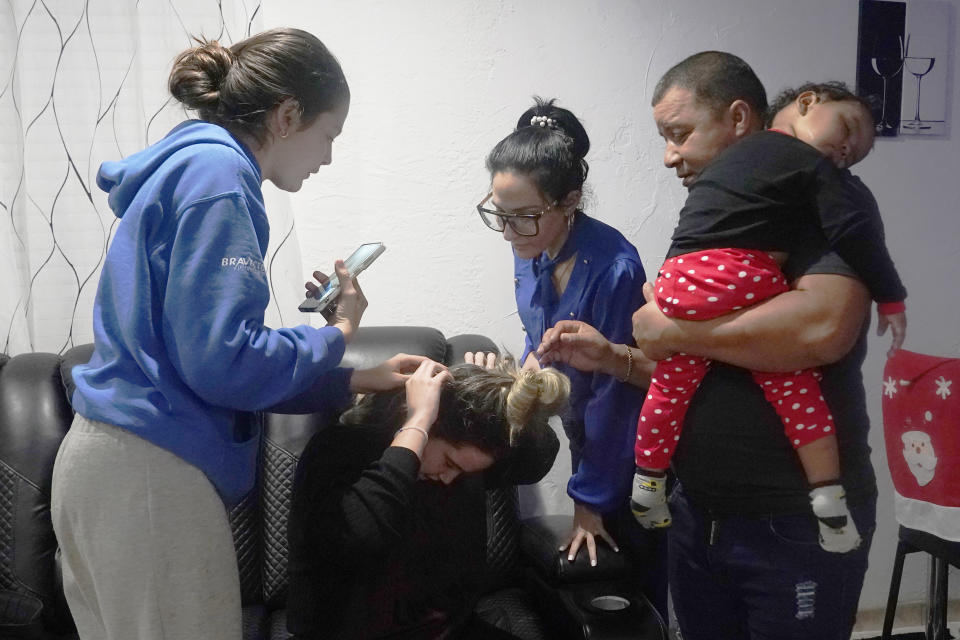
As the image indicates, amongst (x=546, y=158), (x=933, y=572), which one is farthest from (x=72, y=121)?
(x=933, y=572)

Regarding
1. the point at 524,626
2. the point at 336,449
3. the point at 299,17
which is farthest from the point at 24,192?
the point at 524,626

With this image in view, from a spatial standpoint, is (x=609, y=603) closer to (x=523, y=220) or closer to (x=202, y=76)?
(x=523, y=220)

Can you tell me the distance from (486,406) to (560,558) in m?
0.52

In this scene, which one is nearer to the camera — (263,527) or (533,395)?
(533,395)

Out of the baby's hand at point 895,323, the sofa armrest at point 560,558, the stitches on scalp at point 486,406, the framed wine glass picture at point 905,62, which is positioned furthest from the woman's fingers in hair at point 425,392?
the framed wine glass picture at point 905,62

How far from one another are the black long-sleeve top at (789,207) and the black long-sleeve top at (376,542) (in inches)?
24.3

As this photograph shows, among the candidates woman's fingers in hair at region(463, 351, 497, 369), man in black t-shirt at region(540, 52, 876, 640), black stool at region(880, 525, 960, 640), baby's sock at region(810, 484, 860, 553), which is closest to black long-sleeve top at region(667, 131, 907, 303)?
man in black t-shirt at region(540, 52, 876, 640)

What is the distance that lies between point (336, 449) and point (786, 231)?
31.5 inches

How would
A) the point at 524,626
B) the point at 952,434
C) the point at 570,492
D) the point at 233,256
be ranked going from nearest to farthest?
the point at 233,256
the point at 570,492
the point at 524,626
the point at 952,434

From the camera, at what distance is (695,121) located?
49.5 inches

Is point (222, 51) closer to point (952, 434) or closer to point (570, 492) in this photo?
point (570, 492)

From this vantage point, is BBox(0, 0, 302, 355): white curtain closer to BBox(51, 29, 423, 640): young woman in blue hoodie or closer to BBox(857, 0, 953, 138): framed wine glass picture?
BBox(51, 29, 423, 640): young woman in blue hoodie

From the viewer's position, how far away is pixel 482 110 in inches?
84.1

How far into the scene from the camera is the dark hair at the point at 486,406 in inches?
49.9
